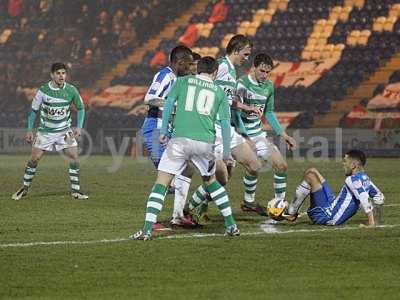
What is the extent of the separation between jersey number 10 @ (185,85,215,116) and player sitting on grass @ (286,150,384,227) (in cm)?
197

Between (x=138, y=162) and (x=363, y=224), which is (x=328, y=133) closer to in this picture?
(x=138, y=162)

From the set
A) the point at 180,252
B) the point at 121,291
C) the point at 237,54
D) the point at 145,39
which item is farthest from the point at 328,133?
the point at 121,291

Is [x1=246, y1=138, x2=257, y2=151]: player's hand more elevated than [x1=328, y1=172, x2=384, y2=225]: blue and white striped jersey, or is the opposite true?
[x1=246, y1=138, x2=257, y2=151]: player's hand

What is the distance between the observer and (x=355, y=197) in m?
11.9

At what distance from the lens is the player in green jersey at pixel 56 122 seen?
16766mm

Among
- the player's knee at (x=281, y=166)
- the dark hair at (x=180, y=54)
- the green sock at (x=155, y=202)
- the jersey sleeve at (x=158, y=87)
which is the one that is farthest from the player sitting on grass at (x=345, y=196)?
the jersey sleeve at (x=158, y=87)

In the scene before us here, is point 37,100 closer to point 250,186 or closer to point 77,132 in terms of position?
point 77,132

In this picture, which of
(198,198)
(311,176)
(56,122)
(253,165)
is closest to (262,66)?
(253,165)

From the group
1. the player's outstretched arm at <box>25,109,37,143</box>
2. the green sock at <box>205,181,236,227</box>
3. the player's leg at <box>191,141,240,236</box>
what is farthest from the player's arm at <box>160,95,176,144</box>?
the player's outstretched arm at <box>25,109,37,143</box>

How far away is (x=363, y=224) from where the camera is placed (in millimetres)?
12297

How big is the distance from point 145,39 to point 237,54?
26.8 meters

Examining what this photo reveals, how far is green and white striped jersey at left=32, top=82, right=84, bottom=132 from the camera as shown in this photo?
666 inches

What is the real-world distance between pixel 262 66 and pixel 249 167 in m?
1.33

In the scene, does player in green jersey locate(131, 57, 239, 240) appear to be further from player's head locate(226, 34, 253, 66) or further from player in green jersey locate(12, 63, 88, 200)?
player in green jersey locate(12, 63, 88, 200)
